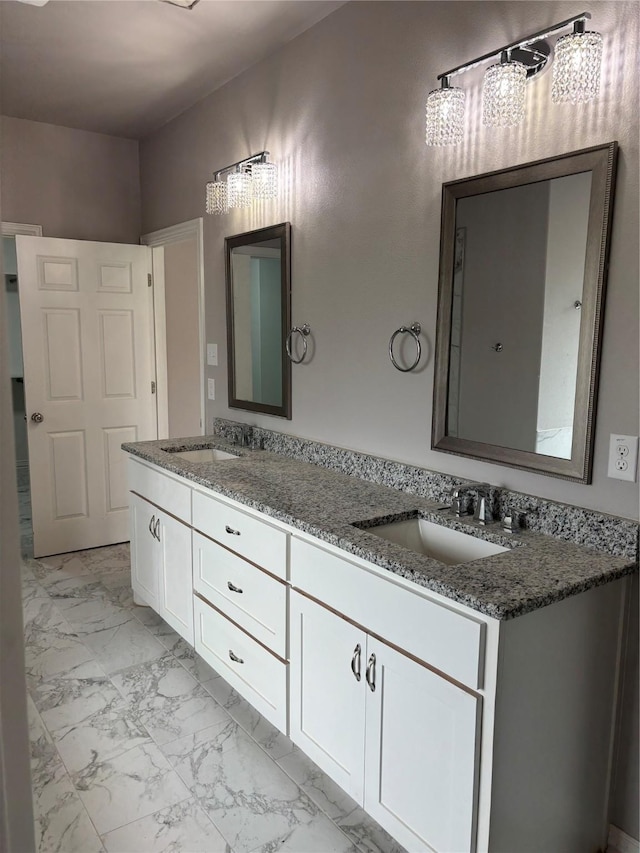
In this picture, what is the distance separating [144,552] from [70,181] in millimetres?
2446

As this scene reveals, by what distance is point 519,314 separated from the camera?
1.91 meters

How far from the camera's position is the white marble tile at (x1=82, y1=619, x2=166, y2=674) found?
9.11 feet

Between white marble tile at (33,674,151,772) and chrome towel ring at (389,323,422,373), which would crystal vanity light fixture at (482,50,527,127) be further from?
white marble tile at (33,674,151,772)

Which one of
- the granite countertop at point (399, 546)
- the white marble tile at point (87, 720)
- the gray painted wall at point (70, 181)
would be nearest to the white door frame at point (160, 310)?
the gray painted wall at point (70, 181)

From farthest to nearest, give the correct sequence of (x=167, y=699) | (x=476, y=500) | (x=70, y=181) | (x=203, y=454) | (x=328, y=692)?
(x=70, y=181)
(x=203, y=454)
(x=167, y=699)
(x=476, y=500)
(x=328, y=692)

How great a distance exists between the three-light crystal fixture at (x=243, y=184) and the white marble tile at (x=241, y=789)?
2268 mm

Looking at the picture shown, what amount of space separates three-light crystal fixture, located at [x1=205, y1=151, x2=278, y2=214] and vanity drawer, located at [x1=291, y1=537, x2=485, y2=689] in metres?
1.72

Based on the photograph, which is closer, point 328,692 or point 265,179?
point 328,692

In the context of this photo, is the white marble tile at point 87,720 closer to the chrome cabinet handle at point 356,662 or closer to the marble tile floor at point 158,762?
the marble tile floor at point 158,762

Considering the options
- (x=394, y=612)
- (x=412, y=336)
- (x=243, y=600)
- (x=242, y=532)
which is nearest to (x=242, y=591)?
(x=243, y=600)

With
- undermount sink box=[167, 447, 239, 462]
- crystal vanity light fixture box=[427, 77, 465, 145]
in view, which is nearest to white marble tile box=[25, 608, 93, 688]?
undermount sink box=[167, 447, 239, 462]

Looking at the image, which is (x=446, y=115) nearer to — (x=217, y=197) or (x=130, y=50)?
(x=217, y=197)

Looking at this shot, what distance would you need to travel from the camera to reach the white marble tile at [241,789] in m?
1.86

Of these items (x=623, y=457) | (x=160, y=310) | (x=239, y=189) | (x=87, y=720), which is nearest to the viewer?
(x=623, y=457)
